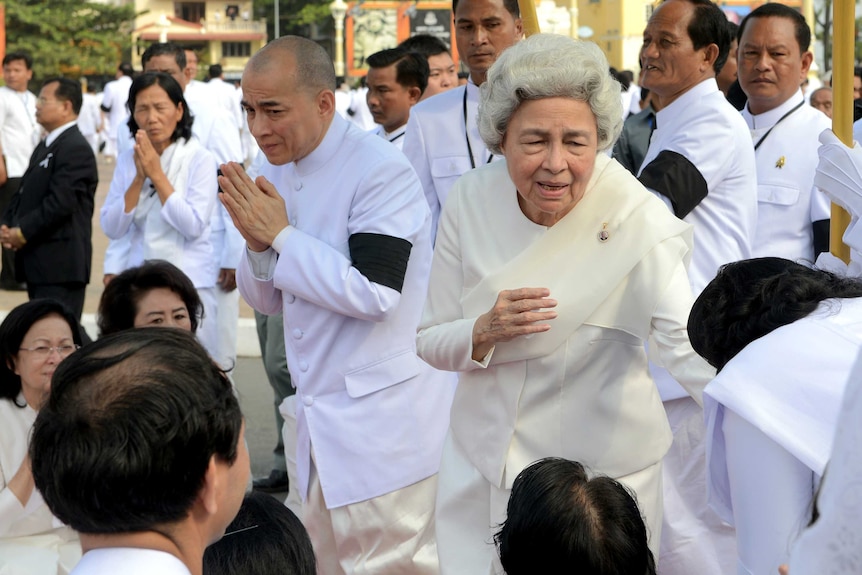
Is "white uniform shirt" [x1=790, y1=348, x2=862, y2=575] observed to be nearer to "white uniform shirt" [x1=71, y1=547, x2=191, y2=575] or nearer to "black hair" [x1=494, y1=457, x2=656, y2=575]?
"white uniform shirt" [x1=71, y1=547, x2=191, y2=575]

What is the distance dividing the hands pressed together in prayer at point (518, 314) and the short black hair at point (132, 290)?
208 centimetres

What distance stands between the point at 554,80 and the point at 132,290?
7.56ft

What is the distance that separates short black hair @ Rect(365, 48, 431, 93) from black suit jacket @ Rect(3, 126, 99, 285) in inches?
77.7

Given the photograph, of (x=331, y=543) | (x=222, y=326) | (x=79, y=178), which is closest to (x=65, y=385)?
(x=331, y=543)

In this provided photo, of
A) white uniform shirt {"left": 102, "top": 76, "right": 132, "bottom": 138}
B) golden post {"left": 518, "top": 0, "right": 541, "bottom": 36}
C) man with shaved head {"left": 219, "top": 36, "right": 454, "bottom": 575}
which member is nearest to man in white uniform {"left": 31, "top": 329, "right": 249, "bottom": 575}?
man with shaved head {"left": 219, "top": 36, "right": 454, "bottom": 575}

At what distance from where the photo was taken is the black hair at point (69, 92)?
7.95m

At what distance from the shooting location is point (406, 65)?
677 cm

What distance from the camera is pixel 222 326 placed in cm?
660

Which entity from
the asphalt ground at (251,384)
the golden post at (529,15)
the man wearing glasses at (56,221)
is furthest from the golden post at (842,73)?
the man wearing glasses at (56,221)

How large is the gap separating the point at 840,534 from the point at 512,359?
1764 mm

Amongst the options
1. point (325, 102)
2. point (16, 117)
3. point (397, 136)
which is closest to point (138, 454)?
point (325, 102)

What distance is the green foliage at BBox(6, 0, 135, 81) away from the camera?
57562 mm

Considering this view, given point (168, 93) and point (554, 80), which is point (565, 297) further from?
point (168, 93)

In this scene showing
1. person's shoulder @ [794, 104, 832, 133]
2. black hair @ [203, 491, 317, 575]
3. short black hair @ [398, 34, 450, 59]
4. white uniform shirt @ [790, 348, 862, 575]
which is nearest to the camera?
white uniform shirt @ [790, 348, 862, 575]
